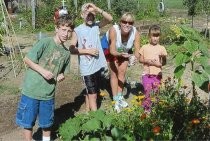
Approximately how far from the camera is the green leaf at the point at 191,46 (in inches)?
160

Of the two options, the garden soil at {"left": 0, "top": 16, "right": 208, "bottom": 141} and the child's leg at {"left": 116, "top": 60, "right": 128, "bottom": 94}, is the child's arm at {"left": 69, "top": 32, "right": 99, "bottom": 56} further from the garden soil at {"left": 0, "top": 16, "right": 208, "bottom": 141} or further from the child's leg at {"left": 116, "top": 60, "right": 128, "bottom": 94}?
the garden soil at {"left": 0, "top": 16, "right": 208, "bottom": 141}

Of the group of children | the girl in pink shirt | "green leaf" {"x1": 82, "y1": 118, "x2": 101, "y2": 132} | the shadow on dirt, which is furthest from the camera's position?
the girl in pink shirt

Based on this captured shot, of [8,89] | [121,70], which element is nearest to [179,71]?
[121,70]

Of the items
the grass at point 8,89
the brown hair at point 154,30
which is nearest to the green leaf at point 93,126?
the brown hair at point 154,30

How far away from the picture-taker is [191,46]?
13.4 ft

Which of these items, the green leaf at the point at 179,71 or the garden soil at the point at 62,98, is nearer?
the green leaf at the point at 179,71

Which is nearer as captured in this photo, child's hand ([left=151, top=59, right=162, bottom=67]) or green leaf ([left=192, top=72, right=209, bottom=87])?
green leaf ([left=192, top=72, right=209, bottom=87])

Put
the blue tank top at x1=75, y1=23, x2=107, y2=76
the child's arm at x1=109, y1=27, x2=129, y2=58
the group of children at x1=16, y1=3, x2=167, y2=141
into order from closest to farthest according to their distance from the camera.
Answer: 1. the group of children at x1=16, y1=3, x2=167, y2=141
2. the blue tank top at x1=75, y1=23, x2=107, y2=76
3. the child's arm at x1=109, y1=27, x2=129, y2=58

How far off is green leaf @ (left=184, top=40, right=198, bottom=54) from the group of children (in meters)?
0.96

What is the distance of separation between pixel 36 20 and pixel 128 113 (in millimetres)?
11601

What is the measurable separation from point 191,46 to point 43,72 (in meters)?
1.46

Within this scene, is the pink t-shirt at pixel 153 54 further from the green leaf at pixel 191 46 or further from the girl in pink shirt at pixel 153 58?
the green leaf at pixel 191 46

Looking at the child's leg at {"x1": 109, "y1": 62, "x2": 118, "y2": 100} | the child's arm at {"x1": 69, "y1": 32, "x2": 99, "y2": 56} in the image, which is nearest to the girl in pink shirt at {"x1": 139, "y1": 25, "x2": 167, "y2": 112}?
the child's leg at {"x1": 109, "y1": 62, "x2": 118, "y2": 100}

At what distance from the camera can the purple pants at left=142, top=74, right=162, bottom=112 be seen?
15.8ft
